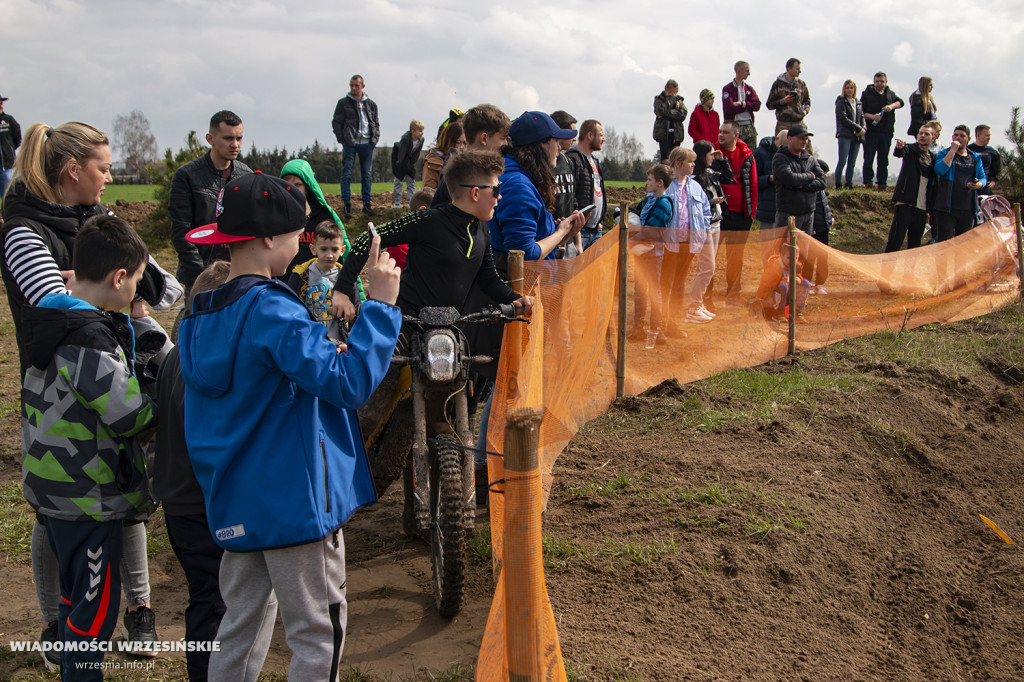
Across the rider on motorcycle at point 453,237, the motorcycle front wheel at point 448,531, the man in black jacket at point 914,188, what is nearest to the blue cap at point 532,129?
the rider on motorcycle at point 453,237

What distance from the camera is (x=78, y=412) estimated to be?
309 centimetres

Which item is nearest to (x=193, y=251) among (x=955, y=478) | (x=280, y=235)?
(x=280, y=235)

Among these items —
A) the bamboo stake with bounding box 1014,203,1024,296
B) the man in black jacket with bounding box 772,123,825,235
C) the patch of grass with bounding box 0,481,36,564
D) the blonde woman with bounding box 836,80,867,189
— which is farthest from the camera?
the blonde woman with bounding box 836,80,867,189

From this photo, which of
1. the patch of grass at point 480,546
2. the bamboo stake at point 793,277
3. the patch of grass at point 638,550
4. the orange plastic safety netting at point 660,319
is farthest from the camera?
the bamboo stake at point 793,277

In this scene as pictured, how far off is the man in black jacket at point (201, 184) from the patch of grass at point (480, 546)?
272 centimetres

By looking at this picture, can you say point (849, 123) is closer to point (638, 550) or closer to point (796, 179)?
point (796, 179)

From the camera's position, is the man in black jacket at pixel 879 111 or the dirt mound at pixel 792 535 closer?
the dirt mound at pixel 792 535

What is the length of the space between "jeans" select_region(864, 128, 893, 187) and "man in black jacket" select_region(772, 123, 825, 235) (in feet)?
25.8

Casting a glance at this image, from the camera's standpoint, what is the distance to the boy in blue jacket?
2.41m

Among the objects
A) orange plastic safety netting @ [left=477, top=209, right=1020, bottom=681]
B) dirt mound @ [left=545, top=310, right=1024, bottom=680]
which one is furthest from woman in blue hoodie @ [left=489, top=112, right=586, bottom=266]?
dirt mound @ [left=545, top=310, right=1024, bottom=680]

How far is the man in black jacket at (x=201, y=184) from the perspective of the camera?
568cm

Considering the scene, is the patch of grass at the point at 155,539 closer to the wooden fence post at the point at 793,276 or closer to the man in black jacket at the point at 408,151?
the wooden fence post at the point at 793,276

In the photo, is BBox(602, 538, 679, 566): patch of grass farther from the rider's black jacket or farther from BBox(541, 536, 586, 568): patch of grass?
the rider's black jacket

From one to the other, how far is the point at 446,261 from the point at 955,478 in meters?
4.15
